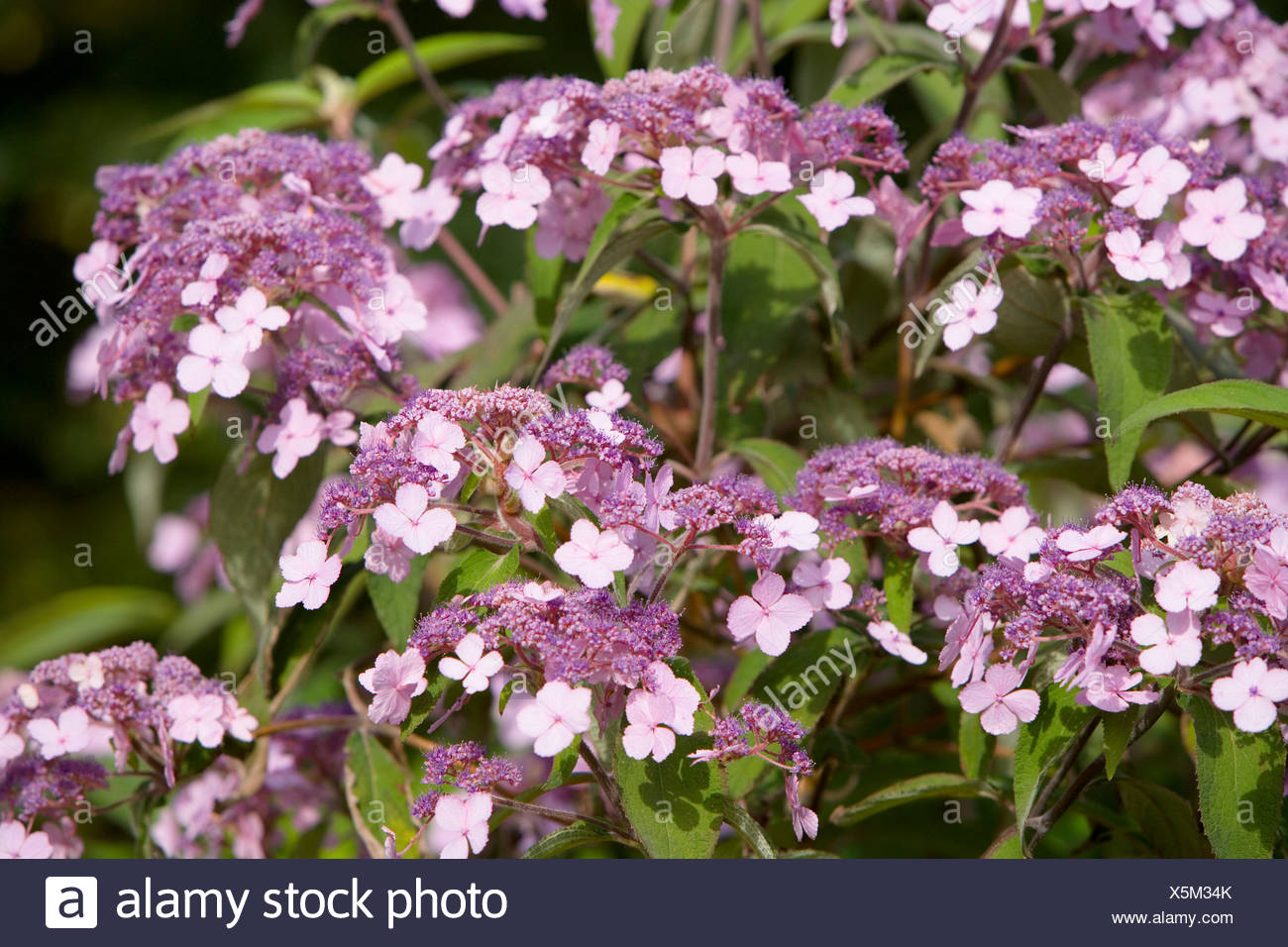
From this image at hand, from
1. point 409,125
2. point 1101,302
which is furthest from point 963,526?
point 409,125

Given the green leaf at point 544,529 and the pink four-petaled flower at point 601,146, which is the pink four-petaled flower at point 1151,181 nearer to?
the pink four-petaled flower at point 601,146

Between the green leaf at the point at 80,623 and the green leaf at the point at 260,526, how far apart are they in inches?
35.1

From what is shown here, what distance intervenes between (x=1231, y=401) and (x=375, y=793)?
0.77 meters

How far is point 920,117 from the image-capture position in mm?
2627

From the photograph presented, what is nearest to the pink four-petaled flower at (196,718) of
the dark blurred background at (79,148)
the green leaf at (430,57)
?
A: the green leaf at (430,57)

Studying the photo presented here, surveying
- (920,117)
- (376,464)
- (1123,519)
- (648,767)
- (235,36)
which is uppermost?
(235,36)

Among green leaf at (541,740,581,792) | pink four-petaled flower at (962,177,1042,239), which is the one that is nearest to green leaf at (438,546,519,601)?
green leaf at (541,740,581,792)

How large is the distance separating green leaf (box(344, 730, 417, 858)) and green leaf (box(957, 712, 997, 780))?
1.53 ft

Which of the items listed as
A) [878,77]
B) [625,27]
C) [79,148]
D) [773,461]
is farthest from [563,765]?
[79,148]

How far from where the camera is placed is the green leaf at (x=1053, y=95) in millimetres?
1281

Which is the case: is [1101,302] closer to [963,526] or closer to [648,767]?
[963,526]

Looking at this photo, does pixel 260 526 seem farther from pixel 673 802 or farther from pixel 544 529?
pixel 673 802
